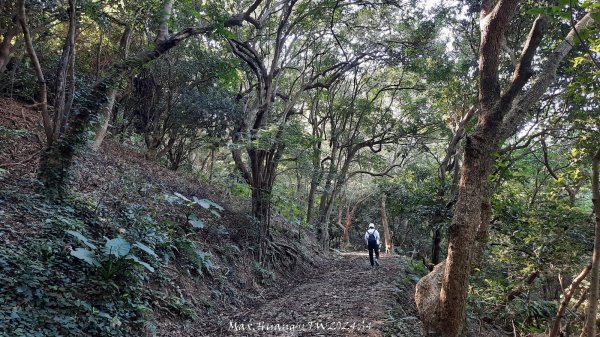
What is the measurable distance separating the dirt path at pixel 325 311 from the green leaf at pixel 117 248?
2.07 metres

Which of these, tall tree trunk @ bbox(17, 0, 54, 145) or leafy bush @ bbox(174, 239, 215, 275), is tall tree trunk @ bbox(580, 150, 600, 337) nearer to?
leafy bush @ bbox(174, 239, 215, 275)

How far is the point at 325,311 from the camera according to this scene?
286 inches

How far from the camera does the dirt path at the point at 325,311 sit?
6.02 meters

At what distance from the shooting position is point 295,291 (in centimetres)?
937

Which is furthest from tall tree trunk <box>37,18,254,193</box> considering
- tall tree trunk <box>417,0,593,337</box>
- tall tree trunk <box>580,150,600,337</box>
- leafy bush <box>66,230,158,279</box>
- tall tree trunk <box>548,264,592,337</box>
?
tall tree trunk <box>548,264,592,337</box>

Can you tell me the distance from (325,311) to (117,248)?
4.19 meters

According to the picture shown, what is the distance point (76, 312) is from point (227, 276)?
432cm

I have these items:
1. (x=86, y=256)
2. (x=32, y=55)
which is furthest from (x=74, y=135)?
(x=86, y=256)

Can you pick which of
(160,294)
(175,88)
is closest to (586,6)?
(160,294)

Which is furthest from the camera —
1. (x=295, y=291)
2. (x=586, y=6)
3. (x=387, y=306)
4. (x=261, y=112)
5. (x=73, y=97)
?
(x=261, y=112)

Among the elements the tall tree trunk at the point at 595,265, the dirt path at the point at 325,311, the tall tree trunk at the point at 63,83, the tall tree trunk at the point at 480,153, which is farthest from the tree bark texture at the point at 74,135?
the tall tree trunk at the point at 595,265

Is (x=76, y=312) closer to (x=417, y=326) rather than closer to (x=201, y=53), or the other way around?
(x=417, y=326)

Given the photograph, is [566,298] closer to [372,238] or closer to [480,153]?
[480,153]

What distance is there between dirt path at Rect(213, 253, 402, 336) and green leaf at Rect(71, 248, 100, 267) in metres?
2.24
